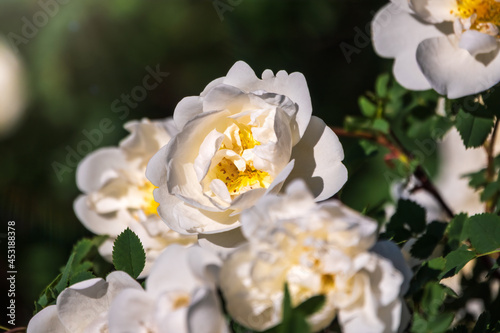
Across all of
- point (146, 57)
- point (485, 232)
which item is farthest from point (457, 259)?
point (146, 57)

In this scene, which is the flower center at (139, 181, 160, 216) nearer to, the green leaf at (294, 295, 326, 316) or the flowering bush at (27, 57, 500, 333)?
the flowering bush at (27, 57, 500, 333)

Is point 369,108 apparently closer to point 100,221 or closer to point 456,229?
point 456,229

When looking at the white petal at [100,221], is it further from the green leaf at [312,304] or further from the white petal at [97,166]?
the green leaf at [312,304]

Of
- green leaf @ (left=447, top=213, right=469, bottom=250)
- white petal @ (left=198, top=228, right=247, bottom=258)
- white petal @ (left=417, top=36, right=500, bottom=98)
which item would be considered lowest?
green leaf @ (left=447, top=213, right=469, bottom=250)

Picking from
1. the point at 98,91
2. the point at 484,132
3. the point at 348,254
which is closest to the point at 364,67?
the point at 98,91

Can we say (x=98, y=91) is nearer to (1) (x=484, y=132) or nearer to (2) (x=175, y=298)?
(1) (x=484, y=132)

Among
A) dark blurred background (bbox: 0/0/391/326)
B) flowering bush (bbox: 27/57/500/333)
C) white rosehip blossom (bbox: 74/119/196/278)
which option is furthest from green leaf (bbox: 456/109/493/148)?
dark blurred background (bbox: 0/0/391/326)

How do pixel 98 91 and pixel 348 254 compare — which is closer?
pixel 348 254

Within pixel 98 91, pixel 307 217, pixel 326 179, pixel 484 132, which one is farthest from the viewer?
pixel 98 91
